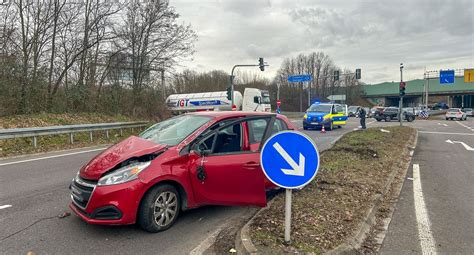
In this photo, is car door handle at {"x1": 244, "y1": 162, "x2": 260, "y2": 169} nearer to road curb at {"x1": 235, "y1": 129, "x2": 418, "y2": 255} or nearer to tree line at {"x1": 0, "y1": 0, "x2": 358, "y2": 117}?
road curb at {"x1": 235, "y1": 129, "x2": 418, "y2": 255}

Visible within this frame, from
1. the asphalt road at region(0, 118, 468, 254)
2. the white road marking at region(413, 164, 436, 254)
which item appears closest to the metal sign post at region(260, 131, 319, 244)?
the asphalt road at region(0, 118, 468, 254)

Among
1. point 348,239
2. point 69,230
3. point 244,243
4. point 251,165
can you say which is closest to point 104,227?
point 69,230

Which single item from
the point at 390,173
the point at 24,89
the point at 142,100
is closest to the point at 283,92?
the point at 142,100

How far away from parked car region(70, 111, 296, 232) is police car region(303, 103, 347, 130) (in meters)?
16.7

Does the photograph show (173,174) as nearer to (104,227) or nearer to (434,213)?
(104,227)

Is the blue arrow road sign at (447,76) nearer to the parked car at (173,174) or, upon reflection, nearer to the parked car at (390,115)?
the parked car at (390,115)

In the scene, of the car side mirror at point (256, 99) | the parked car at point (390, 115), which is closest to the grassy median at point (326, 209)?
the car side mirror at point (256, 99)

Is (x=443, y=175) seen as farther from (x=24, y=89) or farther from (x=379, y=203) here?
(x=24, y=89)

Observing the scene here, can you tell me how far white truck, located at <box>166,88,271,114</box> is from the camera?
2925 cm

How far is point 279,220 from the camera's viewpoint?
13.6 ft

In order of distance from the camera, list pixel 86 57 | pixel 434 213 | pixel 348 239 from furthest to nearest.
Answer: pixel 86 57
pixel 434 213
pixel 348 239

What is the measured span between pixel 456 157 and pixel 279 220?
9.11m

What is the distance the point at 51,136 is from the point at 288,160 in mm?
13233

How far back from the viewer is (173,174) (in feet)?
13.1
